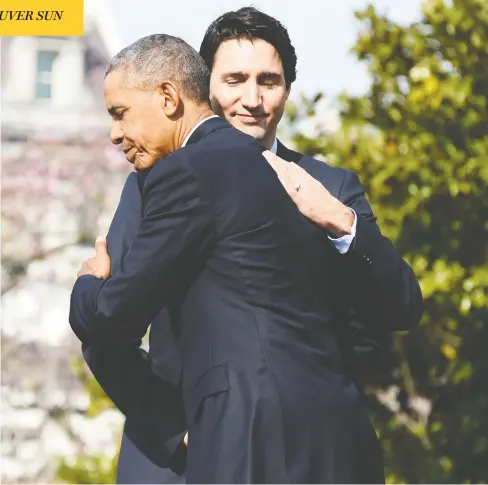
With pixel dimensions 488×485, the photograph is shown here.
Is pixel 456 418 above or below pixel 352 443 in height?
below

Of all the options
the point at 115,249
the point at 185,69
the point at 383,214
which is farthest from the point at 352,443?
the point at 383,214

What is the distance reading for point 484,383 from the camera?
22.3 ft

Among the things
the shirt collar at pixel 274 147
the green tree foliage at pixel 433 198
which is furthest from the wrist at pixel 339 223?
the green tree foliage at pixel 433 198

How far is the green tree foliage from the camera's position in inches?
257

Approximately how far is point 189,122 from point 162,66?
19cm

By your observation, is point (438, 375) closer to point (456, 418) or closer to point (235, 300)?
point (456, 418)

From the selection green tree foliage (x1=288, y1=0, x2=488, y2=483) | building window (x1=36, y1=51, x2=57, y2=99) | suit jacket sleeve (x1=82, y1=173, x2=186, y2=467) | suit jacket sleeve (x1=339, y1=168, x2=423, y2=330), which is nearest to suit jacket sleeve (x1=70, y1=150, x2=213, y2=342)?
suit jacket sleeve (x1=82, y1=173, x2=186, y2=467)

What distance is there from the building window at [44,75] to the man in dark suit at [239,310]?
7.85 m

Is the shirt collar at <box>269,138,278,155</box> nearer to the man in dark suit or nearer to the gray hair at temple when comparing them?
the gray hair at temple

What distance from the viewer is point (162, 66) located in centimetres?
331

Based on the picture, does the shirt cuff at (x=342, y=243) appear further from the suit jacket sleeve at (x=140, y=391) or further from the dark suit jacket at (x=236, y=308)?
the suit jacket sleeve at (x=140, y=391)

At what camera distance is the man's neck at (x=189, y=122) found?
3318mm

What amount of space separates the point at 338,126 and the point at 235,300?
405cm

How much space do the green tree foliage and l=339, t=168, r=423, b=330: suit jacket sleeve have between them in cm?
292
